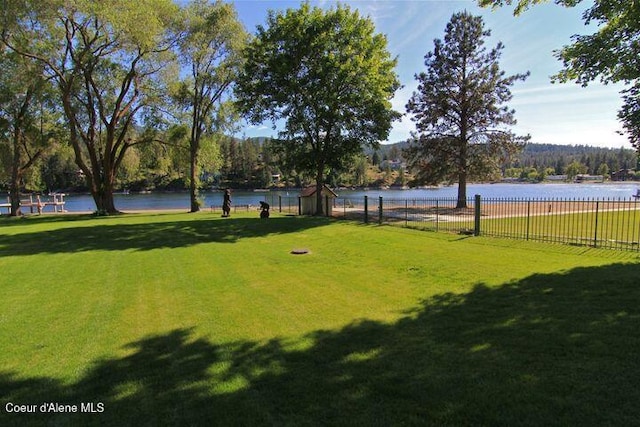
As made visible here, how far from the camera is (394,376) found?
428 centimetres

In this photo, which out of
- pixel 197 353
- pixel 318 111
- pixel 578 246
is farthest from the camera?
pixel 318 111

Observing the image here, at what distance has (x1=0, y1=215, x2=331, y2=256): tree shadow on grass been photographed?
14609 mm

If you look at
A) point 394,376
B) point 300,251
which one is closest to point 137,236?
point 300,251

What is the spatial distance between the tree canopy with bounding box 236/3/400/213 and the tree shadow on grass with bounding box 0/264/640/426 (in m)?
19.4

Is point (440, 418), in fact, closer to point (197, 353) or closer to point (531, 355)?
point (531, 355)

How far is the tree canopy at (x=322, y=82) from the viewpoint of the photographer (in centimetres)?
2369

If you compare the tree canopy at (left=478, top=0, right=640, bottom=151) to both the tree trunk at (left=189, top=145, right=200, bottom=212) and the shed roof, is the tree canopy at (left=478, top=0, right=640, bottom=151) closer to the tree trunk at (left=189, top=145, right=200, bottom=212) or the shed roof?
the shed roof

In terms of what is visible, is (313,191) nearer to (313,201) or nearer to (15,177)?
(313,201)

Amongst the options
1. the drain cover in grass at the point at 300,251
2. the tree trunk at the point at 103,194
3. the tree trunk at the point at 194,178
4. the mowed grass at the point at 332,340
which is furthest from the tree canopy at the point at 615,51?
the tree trunk at the point at 103,194

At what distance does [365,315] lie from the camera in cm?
660

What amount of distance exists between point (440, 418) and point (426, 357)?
1321 mm

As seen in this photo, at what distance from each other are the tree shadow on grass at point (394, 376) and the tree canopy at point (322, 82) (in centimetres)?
1938

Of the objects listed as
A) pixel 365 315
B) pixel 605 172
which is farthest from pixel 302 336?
pixel 605 172

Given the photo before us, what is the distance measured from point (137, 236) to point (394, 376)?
15.4 metres
